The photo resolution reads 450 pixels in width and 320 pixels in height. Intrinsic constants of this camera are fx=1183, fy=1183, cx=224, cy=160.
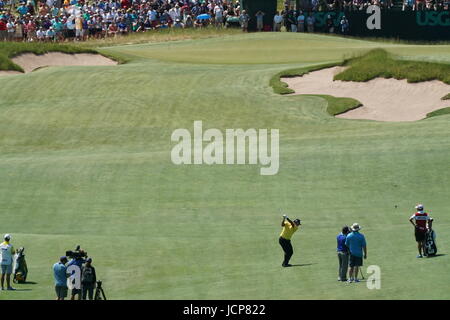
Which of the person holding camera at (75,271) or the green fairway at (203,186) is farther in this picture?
the green fairway at (203,186)

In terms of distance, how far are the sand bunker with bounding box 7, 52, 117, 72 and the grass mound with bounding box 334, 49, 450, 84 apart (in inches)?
660

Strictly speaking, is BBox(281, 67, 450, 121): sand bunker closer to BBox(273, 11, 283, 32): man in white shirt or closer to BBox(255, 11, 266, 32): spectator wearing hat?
BBox(273, 11, 283, 32): man in white shirt

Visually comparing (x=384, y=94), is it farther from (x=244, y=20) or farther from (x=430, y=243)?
(x=430, y=243)

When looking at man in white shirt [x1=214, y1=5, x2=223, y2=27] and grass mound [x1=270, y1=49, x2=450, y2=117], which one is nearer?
grass mound [x1=270, y1=49, x2=450, y2=117]

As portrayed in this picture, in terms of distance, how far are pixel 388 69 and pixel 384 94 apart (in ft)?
7.71

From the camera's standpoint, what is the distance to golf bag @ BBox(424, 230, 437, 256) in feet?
105

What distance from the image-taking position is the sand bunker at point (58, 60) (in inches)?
2820

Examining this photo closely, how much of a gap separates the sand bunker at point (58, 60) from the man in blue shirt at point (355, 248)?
43946mm

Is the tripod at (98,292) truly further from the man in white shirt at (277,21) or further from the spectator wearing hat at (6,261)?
the man in white shirt at (277,21)

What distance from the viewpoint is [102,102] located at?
202 ft

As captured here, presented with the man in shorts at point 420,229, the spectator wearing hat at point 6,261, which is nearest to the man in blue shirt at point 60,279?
the spectator wearing hat at point 6,261

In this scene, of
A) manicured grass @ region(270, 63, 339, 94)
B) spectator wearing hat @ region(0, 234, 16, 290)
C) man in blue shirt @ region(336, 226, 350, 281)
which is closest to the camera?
man in blue shirt @ region(336, 226, 350, 281)

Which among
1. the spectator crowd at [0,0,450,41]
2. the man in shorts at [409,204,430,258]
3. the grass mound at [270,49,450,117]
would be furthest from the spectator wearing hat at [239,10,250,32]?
the man in shorts at [409,204,430,258]
